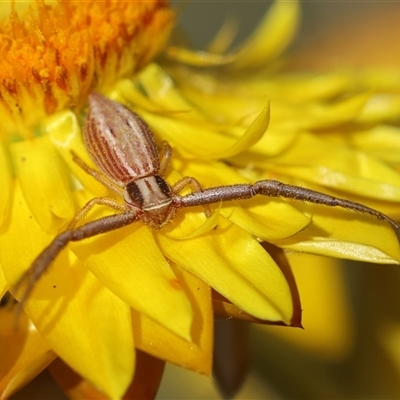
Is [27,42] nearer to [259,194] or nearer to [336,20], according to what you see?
[259,194]

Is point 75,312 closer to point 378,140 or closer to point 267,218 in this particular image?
point 267,218

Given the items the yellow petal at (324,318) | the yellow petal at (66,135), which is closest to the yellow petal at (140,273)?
the yellow petal at (66,135)

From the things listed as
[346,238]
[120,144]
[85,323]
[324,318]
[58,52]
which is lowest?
[324,318]

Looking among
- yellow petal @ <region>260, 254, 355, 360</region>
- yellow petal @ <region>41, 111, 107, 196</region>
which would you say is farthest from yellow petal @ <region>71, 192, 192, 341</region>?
yellow petal @ <region>260, 254, 355, 360</region>

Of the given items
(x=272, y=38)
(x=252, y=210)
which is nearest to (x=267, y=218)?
(x=252, y=210)

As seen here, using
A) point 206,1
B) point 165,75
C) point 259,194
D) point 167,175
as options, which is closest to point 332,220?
point 259,194

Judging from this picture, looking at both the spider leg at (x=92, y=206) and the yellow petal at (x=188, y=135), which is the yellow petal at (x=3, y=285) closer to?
the spider leg at (x=92, y=206)
